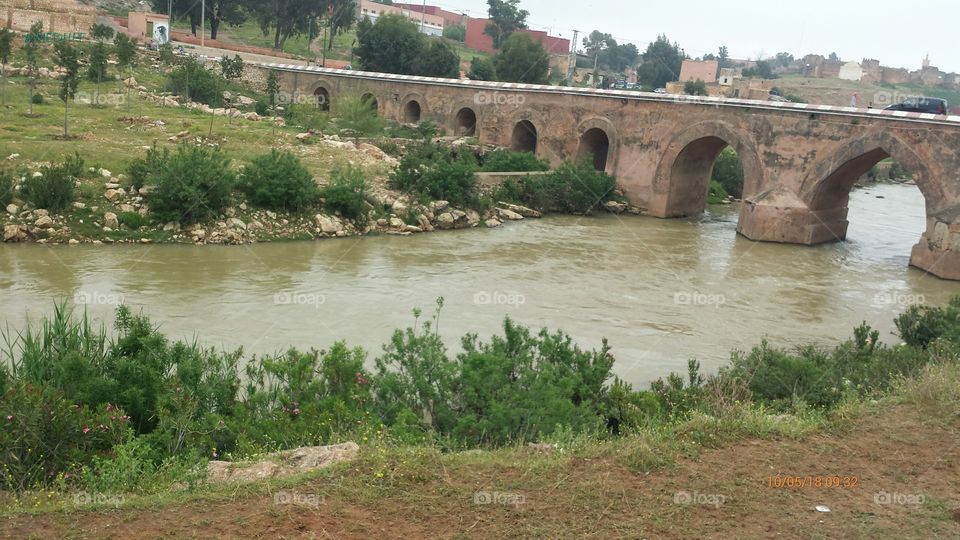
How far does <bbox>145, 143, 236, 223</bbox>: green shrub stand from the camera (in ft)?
53.7

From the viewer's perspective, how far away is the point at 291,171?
58.5 feet

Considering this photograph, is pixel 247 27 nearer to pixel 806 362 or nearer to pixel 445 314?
pixel 445 314

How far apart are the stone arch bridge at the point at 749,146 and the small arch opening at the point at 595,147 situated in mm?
48

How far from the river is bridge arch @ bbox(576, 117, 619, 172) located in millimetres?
4925

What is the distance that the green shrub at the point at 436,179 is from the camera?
20750 millimetres

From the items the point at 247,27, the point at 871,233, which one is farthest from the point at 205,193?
the point at 247,27

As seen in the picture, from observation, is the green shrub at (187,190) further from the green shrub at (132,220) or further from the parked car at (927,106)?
the parked car at (927,106)
